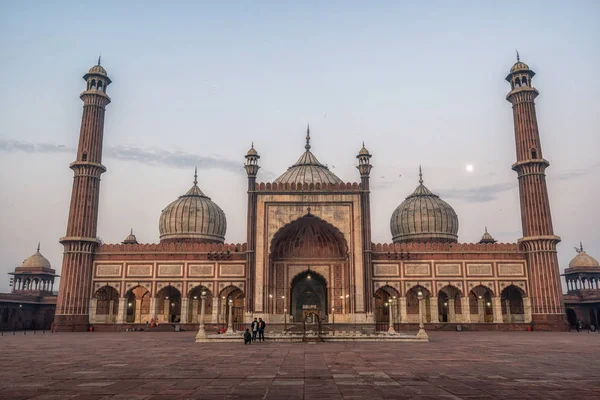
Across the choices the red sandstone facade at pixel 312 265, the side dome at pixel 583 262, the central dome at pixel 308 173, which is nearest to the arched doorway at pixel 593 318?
the side dome at pixel 583 262

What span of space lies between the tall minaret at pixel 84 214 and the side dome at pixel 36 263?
69.5 ft

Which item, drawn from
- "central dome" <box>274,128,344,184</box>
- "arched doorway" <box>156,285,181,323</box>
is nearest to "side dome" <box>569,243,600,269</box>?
"central dome" <box>274,128,344,184</box>

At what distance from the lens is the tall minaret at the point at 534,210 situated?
4059 centimetres

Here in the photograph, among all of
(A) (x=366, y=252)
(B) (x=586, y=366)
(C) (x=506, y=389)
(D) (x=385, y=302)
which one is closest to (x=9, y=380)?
(C) (x=506, y=389)

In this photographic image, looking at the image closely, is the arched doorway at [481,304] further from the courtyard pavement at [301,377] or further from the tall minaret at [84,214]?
the tall minaret at [84,214]

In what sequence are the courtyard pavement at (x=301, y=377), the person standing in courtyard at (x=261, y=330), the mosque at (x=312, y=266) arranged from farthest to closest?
the mosque at (x=312, y=266) → the person standing in courtyard at (x=261, y=330) → the courtyard pavement at (x=301, y=377)

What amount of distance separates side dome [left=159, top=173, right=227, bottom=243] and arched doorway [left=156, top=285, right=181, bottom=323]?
6.68 metres

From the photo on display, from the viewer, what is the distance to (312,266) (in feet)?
145

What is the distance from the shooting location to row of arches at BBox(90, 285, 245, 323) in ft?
138

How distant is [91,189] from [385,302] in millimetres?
29102

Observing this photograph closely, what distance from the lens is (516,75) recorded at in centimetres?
4628

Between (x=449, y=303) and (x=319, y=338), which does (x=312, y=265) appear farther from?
(x=319, y=338)

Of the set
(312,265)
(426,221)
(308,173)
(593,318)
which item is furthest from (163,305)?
(593,318)

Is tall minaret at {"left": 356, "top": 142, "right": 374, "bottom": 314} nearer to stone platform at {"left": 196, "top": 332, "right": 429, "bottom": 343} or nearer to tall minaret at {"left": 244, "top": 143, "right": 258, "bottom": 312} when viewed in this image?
tall minaret at {"left": 244, "top": 143, "right": 258, "bottom": 312}
